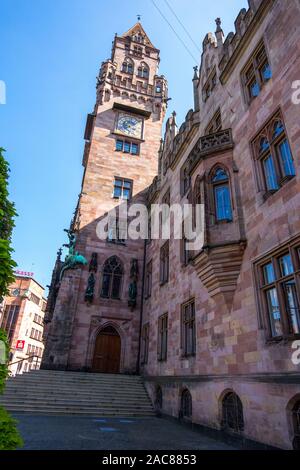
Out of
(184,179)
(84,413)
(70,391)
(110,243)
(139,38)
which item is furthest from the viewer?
(139,38)

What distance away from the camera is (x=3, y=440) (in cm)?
472

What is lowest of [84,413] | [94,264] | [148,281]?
[84,413]

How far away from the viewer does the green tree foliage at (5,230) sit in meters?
6.42

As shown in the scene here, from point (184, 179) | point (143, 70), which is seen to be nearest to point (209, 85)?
point (184, 179)

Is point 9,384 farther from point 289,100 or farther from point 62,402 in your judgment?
point 289,100

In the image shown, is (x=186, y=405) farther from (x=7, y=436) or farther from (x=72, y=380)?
(x=7, y=436)

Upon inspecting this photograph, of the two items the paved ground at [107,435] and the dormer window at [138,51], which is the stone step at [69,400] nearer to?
the paved ground at [107,435]

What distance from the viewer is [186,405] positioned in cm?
1223

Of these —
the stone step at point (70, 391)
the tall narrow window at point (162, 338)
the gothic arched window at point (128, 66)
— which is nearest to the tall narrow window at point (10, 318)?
the stone step at point (70, 391)

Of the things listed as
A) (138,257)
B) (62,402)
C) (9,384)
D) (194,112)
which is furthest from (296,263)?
(138,257)

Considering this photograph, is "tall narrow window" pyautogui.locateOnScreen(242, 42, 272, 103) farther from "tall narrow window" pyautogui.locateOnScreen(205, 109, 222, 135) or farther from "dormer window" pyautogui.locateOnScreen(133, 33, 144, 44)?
"dormer window" pyautogui.locateOnScreen(133, 33, 144, 44)

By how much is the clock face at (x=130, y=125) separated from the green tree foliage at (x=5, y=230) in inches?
857

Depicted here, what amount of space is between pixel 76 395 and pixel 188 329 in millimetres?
6799

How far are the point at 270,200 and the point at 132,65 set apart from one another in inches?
1203
